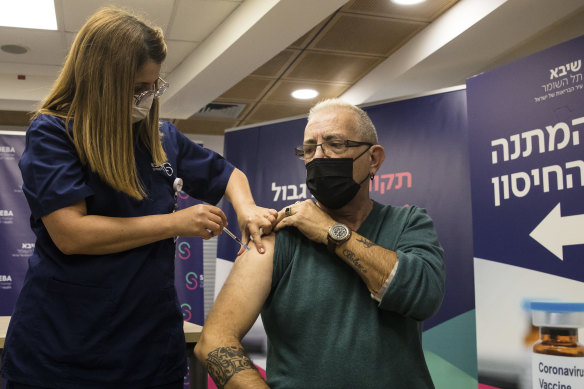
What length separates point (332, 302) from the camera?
1476 millimetres

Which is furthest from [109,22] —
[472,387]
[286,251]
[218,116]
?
[218,116]

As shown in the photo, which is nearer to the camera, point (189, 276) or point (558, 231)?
point (558, 231)

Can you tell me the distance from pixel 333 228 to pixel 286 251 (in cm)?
16

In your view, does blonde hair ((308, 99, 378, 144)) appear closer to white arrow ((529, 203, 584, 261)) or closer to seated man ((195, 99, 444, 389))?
seated man ((195, 99, 444, 389))

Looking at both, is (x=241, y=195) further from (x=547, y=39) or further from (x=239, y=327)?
(x=547, y=39)

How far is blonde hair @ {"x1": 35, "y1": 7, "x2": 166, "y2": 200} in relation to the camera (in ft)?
4.35

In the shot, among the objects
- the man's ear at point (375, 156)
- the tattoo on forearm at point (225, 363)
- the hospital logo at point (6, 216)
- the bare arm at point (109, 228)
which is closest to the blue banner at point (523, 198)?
the man's ear at point (375, 156)

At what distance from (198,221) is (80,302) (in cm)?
33

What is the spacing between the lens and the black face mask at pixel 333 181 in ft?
5.46

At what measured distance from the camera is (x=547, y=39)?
4508mm

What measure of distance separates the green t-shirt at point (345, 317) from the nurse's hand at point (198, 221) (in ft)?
0.77

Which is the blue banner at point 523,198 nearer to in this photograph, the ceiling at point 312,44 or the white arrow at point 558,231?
the white arrow at point 558,231

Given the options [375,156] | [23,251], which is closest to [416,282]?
[375,156]

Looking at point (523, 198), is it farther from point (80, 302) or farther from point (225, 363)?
point (80, 302)
